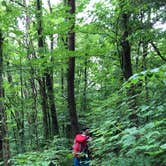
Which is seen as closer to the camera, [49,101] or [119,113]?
[119,113]

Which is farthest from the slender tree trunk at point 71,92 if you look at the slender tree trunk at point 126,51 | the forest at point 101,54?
the slender tree trunk at point 126,51

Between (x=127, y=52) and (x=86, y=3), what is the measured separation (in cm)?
273

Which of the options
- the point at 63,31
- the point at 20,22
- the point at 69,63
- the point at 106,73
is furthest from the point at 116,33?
the point at 106,73

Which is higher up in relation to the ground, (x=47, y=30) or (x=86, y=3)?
(x=86, y=3)

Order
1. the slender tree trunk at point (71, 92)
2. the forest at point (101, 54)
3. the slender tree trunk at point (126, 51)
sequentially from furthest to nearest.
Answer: the slender tree trunk at point (71, 92)
the slender tree trunk at point (126, 51)
the forest at point (101, 54)

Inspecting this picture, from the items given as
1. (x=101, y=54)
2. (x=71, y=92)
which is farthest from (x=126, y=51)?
(x=71, y=92)

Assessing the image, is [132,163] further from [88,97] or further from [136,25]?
[88,97]

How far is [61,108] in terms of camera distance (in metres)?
15.5

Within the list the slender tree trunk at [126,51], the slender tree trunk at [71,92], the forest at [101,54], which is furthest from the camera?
the slender tree trunk at [71,92]

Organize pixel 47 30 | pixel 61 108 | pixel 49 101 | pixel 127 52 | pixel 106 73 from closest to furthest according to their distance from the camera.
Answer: pixel 127 52
pixel 47 30
pixel 49 101
pixel 106 73
pixel 61 108

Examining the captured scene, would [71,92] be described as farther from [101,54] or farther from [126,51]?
[126,51]

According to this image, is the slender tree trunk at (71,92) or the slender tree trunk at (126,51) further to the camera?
the slender tree trunk at (71,92)

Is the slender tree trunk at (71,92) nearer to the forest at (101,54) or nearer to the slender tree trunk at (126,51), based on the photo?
the forest at (101,54)

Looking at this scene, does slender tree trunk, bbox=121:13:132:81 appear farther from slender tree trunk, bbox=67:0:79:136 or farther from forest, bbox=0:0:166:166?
slender tree trunk, bbox=67:0:79:136
